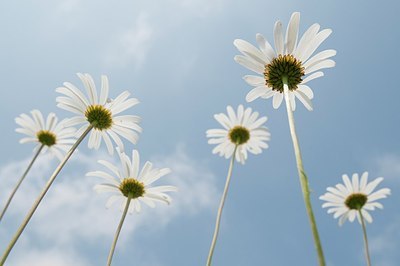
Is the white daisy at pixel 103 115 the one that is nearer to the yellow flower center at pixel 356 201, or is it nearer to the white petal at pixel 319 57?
the white petal at pixel 319 57

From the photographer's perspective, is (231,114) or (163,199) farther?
(231,114)

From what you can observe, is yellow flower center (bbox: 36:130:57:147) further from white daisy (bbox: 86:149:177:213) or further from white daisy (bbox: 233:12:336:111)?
white daisy (bbox: 233:12:336:111)

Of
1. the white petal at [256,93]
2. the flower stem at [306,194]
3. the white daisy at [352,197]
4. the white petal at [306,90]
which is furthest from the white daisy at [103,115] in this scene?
the white daisy at [352,197]

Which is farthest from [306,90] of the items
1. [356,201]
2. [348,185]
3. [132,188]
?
[356,201]

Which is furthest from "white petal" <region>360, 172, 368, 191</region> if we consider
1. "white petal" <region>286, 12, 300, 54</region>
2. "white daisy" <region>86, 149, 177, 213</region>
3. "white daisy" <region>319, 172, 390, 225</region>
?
"white petal" <region>286, 12, 300, 54</region>

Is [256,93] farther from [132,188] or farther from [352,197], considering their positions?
[352,197]

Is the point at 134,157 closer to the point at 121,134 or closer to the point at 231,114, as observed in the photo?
the point at 121,134

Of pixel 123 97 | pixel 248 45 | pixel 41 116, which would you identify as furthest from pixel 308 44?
pixel 41 116
